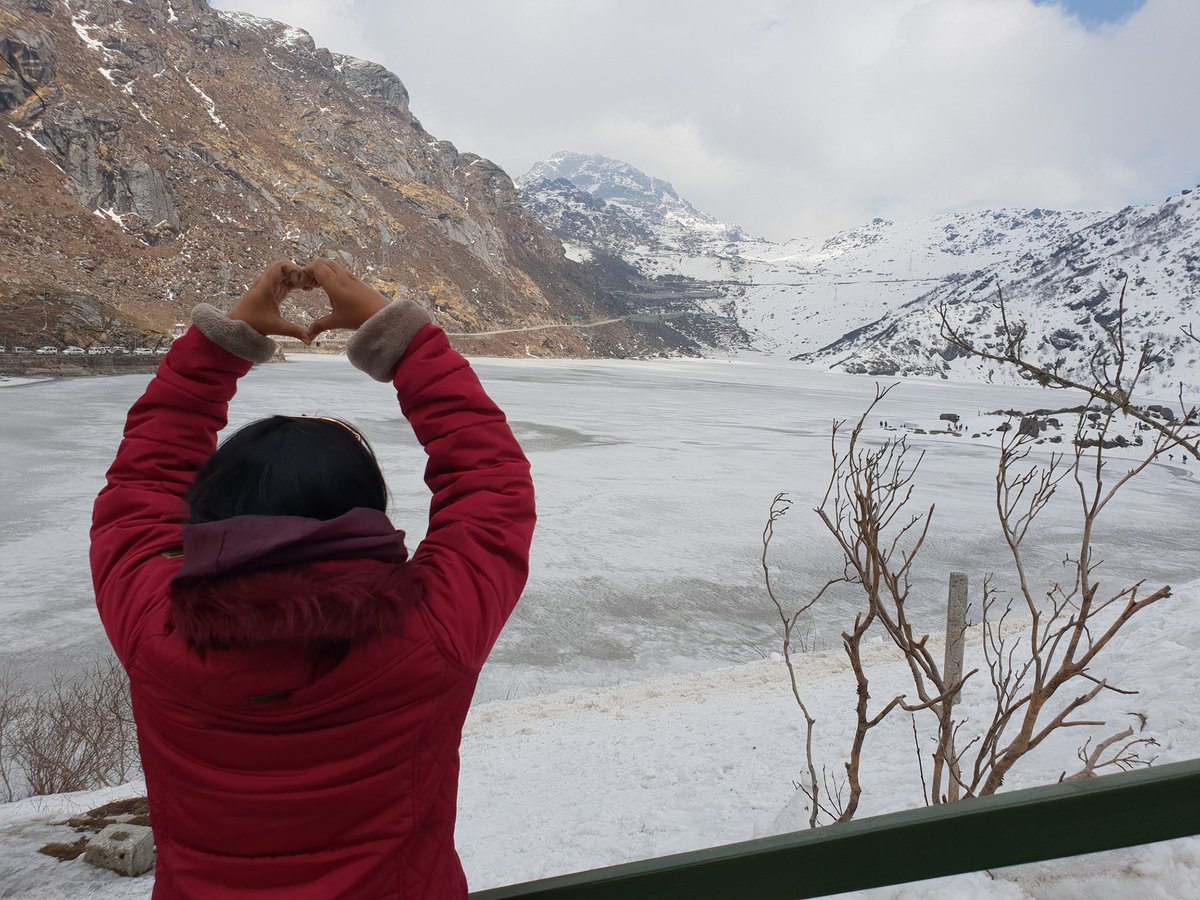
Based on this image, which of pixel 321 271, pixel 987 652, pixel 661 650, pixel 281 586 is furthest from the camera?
pixel 661 650

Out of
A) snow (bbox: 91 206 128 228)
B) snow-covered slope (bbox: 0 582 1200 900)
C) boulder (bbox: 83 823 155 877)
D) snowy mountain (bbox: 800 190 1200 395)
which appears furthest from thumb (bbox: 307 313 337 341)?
snowy mountain (bbox: 800 190 1200 395)

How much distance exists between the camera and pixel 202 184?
61.7 m

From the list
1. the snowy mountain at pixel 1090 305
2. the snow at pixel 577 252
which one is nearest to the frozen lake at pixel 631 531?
the snowy mountain at pixel 1090 305

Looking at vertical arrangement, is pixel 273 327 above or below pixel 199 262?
below

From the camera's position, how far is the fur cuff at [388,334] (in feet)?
3.66

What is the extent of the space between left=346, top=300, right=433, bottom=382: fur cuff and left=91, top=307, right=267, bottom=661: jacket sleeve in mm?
260

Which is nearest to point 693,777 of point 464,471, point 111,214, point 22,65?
point 464,471

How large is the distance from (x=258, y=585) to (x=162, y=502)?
1.60ft

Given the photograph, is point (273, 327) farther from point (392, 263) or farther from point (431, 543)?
point (392, 263)

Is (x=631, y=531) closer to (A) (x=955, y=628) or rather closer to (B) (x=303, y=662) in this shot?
(A) (x=955, y=628)

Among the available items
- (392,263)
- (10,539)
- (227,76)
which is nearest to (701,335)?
(392,263)

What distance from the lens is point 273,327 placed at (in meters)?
1.23

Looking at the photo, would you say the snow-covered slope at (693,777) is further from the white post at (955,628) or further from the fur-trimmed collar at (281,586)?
the fur-trimmed collar at (281,586)

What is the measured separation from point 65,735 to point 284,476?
499cm
